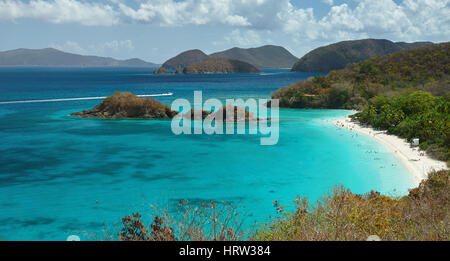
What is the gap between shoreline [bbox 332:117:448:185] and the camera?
18656mm

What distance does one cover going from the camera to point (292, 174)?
19.9 metres

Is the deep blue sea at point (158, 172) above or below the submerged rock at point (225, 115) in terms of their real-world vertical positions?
below

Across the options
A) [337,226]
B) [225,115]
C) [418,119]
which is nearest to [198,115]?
[225,115]

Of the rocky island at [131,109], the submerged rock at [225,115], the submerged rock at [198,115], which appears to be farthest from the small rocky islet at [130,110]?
the submerged rock at [225,115]

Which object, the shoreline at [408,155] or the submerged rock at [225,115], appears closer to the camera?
the shoreline at [408,155]

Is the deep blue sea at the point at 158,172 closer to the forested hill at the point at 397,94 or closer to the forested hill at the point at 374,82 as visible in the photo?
the forested hill at the point at 397,94

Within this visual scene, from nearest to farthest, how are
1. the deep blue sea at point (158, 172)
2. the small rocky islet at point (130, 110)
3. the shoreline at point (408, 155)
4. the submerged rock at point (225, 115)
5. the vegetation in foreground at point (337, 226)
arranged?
the vegetation in foreground at point (337, 226) → the deep blue sea at point (158, 172) → the shoreline at point (408, 155) → the submerged rock at point (225, 115) → the small rocky islet at point (130, 110)

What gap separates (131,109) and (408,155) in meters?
29.8

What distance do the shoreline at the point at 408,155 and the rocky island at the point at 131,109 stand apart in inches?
775

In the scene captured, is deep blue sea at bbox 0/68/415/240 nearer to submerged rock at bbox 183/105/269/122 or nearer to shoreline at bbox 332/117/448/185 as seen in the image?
shoreline at bbox 332/117/448/185

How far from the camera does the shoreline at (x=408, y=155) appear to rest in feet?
61.2

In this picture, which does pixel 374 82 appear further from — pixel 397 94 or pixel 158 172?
pixel 158 172
